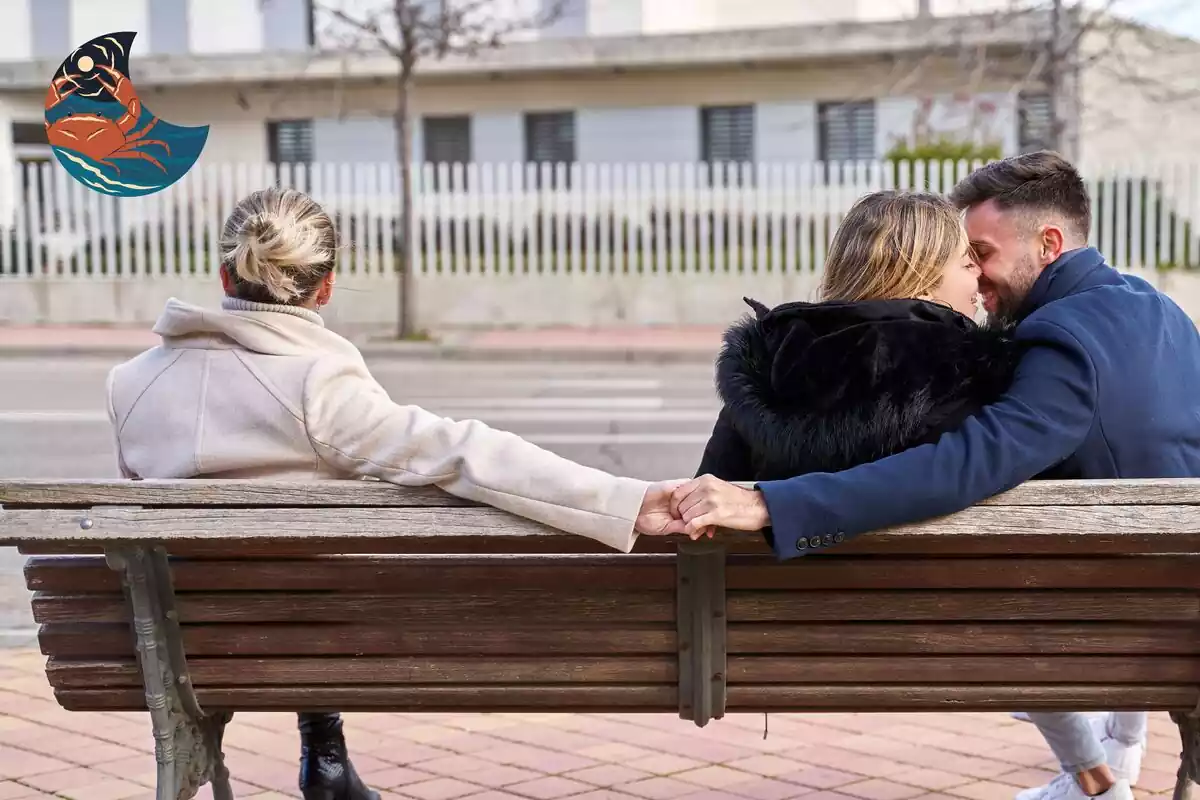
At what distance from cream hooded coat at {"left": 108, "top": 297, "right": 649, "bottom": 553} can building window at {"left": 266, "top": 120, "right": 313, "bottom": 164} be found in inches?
1080

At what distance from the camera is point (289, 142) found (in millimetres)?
29719

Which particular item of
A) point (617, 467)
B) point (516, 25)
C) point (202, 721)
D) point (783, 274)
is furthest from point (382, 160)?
point (202, 721)

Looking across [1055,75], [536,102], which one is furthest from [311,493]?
[536,102]

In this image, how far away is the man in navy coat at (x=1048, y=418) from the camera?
247 centimetres

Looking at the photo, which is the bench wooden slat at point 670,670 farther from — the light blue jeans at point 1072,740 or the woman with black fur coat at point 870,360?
the light blue jeans at point 1072,740

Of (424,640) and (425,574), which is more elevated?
(425,574)

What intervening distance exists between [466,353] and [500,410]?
17.8 feet

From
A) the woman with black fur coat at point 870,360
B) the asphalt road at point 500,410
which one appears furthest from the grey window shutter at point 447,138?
the woman with black fur coat at point 870,360

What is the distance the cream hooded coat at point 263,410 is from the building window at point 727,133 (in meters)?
25.5

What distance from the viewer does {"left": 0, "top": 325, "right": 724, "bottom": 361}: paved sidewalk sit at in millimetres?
17375

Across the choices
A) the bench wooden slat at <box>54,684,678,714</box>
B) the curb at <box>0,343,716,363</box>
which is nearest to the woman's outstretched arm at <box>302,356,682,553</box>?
the bench wooden slat at <box>54,684,678,714</box>

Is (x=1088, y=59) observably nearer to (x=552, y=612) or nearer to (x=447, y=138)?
(x=447, y=138)

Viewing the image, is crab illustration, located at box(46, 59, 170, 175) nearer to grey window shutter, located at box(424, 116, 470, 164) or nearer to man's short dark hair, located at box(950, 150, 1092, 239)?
man's short dark hair, located at box(950, 150, 1092, 239)

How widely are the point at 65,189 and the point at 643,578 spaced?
20242mm
